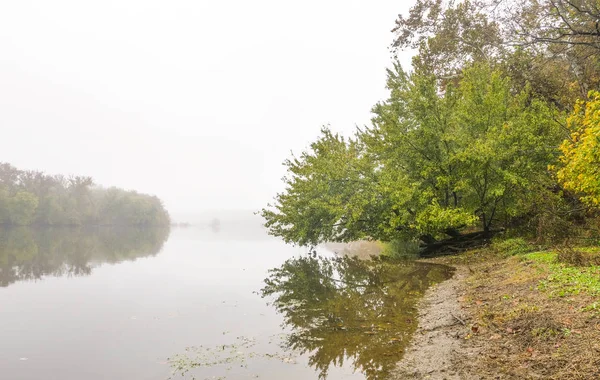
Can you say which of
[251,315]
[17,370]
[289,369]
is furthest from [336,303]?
[17,370]

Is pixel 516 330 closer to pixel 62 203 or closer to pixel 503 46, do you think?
pixel 503 46

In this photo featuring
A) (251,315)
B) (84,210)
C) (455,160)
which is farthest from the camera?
(84,210)

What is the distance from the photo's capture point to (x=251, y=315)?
567 inches

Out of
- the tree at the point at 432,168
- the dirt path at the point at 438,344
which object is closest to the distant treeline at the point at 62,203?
the tree at the point at 432,168

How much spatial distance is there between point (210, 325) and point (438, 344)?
8425 millimetres

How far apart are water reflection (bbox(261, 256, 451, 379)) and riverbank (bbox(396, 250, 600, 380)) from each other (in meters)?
0.65

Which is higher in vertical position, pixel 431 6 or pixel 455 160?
pixel 431 6

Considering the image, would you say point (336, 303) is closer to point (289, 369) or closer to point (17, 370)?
point (289, 369)

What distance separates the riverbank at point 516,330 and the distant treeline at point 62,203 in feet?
384

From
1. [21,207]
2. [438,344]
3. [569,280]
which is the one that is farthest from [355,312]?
[21,207]

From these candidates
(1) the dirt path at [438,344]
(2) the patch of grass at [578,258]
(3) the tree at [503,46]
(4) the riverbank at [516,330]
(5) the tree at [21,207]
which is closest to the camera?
(4) the riverbank at [516,330]

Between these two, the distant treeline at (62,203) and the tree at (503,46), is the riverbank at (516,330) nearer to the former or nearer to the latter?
the tree at (503,46)

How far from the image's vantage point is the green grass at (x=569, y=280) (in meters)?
8.86

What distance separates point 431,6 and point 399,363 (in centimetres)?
2679
